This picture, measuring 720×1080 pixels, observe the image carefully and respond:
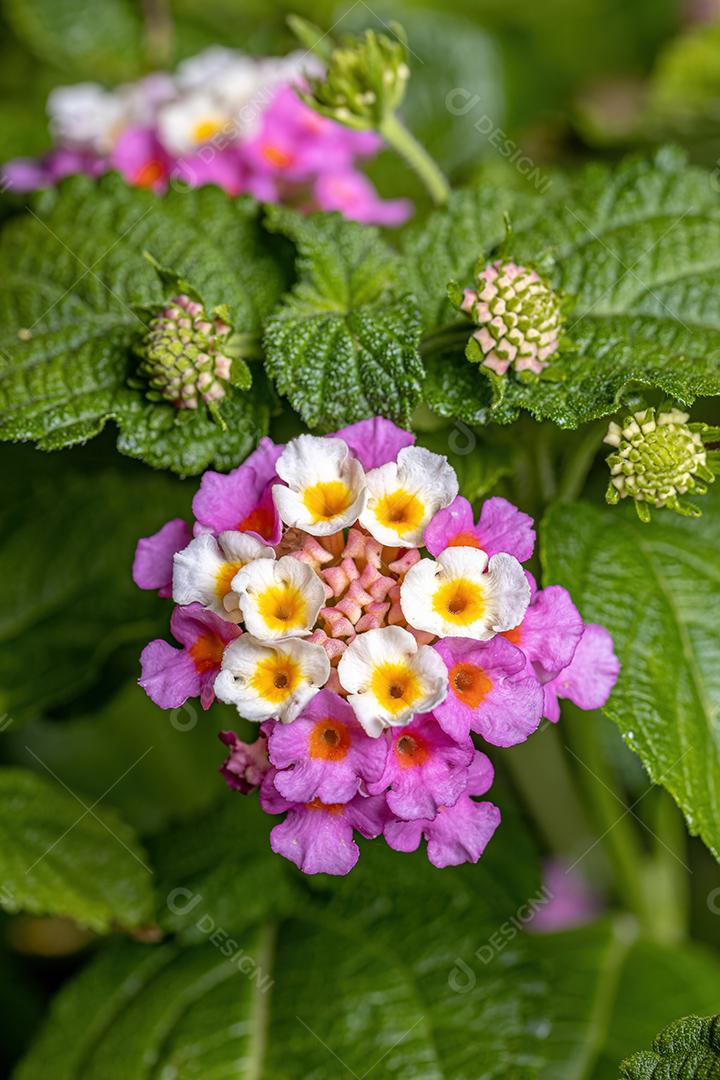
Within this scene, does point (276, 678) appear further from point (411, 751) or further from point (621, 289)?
point (621, 289)

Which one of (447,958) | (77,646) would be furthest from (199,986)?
(77,646)

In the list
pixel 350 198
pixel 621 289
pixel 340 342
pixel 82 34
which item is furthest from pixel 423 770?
pixel 82 34

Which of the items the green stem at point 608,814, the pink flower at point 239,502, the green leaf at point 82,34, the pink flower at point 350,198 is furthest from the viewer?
the green leaf at point 82,34

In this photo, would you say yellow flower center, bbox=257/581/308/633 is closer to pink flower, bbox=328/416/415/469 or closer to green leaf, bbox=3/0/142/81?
pink flower, bbox=328/416/415/469

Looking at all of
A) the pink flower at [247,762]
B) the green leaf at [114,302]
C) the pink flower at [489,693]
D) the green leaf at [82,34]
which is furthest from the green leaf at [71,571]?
the green leaf at [82,34]

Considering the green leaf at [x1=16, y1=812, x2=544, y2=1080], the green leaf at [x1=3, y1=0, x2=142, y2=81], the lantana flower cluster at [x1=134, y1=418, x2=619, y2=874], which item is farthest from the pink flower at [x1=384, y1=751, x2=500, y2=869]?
the green leaf at [x1=3, y1=0, x2=142, y2=81]

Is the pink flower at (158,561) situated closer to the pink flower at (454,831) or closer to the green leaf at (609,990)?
the pink flower at (454,831)

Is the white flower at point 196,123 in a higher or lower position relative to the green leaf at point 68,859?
higher
